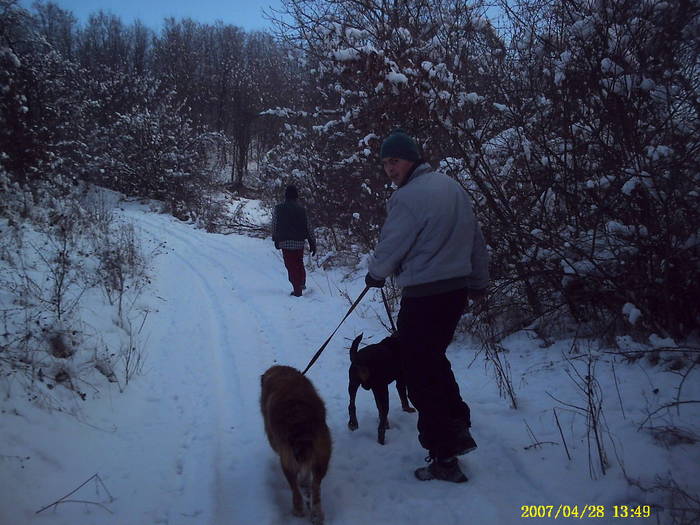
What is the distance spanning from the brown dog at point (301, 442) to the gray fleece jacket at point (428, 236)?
101 centimetres

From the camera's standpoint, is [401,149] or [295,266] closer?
[401,149]

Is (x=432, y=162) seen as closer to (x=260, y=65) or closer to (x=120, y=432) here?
(x=120, y=432)

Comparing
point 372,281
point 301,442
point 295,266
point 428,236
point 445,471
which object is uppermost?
point 428,236

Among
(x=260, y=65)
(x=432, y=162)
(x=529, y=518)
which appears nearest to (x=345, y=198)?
(x=432, y=162)

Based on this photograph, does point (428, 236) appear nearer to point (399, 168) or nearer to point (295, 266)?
point (399, 168)

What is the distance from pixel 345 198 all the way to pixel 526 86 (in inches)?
262

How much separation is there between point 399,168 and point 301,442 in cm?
188

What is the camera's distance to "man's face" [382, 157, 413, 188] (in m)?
2.87

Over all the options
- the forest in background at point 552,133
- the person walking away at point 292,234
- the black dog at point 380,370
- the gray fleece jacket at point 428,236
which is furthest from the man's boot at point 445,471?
the person walking away at point 292,234

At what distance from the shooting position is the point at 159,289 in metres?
7.81

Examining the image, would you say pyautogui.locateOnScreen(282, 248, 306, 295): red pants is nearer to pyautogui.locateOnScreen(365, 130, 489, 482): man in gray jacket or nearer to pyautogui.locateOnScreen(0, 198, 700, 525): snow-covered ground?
pyautogui.locateOnScreen(0, 198, 700, 525): snow-covered ground

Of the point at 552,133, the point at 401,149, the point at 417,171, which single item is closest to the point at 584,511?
the point at 417,171

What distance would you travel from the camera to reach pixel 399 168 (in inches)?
114

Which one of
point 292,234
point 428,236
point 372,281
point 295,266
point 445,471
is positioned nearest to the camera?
point 428,236
